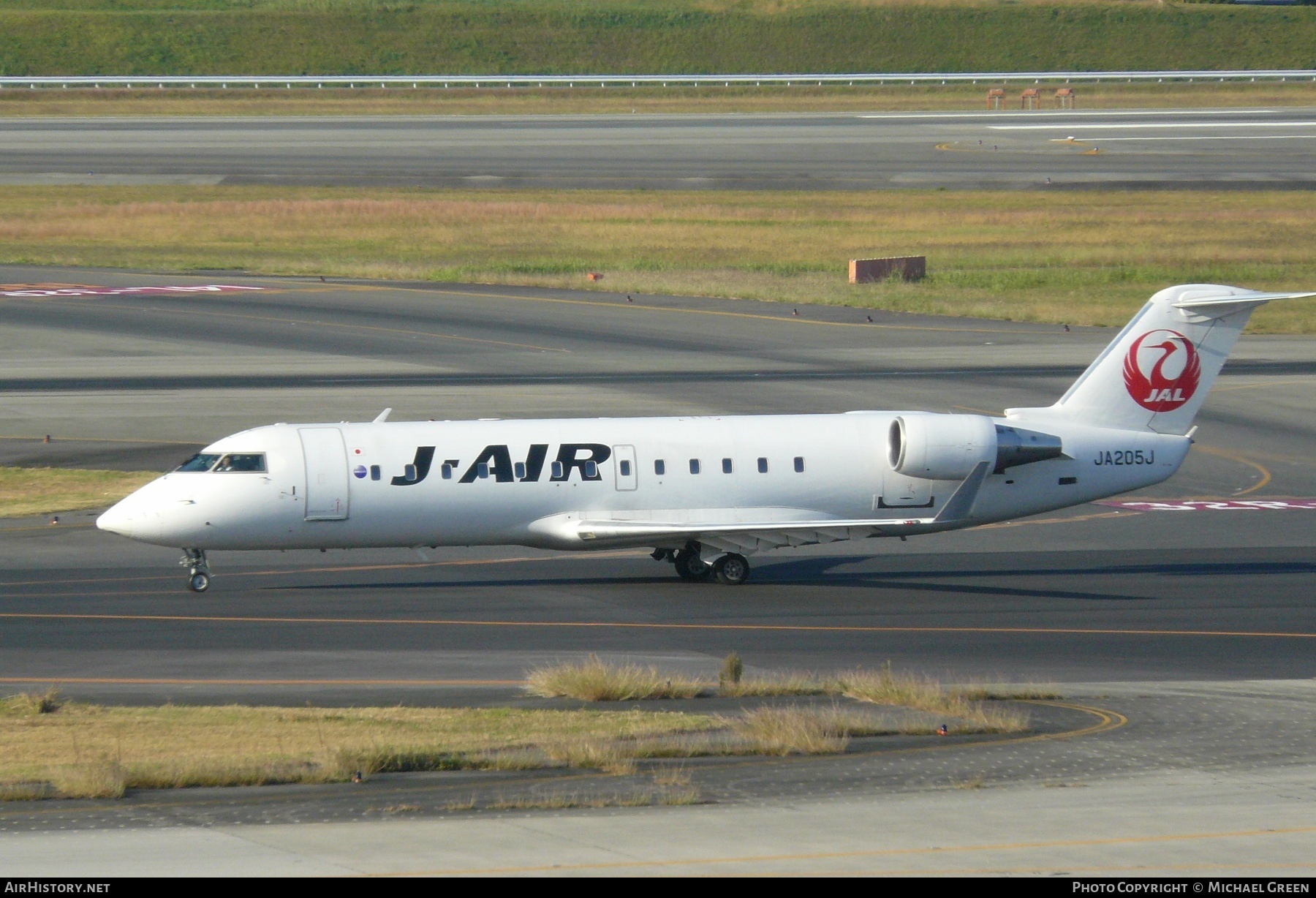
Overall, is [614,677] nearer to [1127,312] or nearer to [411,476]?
[411,476]

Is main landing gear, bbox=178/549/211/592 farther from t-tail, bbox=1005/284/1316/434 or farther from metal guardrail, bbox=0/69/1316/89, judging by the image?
metal guardrail, bbox=0/69/1316/89

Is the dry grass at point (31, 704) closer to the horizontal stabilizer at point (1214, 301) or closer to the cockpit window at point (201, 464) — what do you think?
the cockpit window at point (201, 464)

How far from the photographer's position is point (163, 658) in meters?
26.0

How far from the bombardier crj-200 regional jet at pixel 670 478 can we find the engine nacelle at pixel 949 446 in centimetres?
4

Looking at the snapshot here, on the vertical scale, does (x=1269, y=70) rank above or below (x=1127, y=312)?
above

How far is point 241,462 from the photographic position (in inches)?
1222

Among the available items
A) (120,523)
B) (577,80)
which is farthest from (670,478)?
(577,80)

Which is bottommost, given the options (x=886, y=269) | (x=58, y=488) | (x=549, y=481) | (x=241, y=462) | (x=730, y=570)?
(x=730, y=570)

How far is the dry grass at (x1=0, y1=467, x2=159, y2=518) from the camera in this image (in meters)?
39.2

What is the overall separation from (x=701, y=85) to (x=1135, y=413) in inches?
4677

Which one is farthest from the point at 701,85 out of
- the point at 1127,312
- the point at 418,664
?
the point at 418,664

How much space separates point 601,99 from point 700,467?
4475 inches

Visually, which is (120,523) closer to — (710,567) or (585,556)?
(585,556)

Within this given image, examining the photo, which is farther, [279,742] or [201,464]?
[201,464]
